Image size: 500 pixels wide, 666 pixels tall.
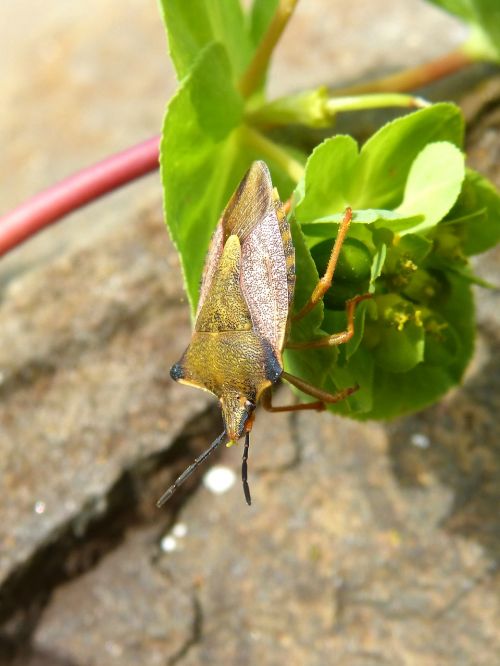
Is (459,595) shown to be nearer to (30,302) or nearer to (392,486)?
(392,486)

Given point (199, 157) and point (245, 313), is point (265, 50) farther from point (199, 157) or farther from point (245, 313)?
point (245, 313)

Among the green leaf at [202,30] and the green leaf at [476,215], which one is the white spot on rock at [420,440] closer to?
the green leaf at [476,215]

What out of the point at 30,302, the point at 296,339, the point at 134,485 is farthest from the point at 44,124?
the point at 296,339

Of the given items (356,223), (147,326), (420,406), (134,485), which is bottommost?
(134,485)

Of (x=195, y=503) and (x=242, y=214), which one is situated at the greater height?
(x=242, y=214)

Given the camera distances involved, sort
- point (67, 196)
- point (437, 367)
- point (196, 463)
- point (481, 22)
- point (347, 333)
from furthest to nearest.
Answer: point (481, 22), point (67, 196), point (196, 463), point (437, 367), point (347, 333)

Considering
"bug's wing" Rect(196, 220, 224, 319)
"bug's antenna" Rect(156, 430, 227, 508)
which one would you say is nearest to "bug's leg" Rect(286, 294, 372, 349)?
"bug's wing" Rect(196, 220, 224, 319)

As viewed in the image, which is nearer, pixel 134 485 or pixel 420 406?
pixel 420 406

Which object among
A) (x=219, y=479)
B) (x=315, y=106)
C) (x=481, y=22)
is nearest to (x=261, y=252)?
(x=315, y=106)
